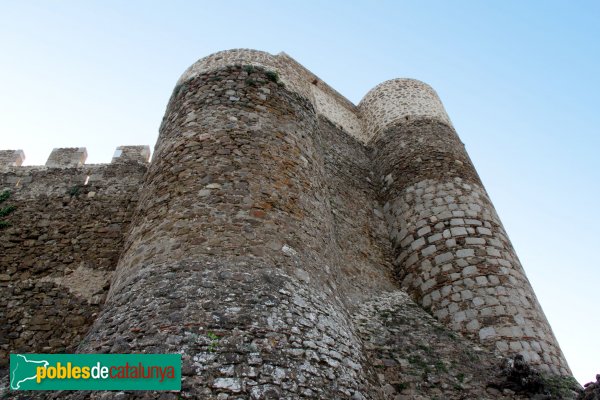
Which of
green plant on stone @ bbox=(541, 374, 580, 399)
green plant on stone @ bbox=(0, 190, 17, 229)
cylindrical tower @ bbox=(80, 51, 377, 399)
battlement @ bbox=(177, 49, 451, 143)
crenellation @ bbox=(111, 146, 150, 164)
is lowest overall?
green plant on stone @ bbox=(541, 374, 580, 399)

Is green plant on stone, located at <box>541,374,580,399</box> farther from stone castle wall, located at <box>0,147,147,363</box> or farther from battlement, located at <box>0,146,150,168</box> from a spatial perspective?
battlement, located at <box>0,146,150,168</box>

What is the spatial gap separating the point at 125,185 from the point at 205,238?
3722 mm

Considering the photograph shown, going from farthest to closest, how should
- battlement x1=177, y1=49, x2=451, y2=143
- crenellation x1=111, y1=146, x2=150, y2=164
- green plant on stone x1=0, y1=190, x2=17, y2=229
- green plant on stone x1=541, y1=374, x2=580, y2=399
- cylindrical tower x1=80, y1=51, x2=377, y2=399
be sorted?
battlement x1=177, y1=49, x2=451, y2=143 < crenellation x1=111, y1=146, x2=150, y2=164 < green plant on stone x1=0, y1=190, x2=17, y2=229 < green plant on stone x1=541, y1=374, x2=580, y2=399 < cylindrical tower x1=80, y1=51, x2=377, y2=399

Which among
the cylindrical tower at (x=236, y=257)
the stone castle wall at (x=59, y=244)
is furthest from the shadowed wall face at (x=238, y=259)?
the stone castle wall at (x=59, y=244)

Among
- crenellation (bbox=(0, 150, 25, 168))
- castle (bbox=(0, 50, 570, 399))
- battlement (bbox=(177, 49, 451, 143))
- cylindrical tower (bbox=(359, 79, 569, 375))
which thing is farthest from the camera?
battlement (bbox=(177, 49, 451, 143))

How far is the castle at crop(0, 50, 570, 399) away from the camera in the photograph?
4.04 m

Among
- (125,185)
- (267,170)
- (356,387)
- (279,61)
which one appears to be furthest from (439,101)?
(356,387)

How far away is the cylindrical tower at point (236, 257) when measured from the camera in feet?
12.4

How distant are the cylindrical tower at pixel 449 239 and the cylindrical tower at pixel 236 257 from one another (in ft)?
7.73

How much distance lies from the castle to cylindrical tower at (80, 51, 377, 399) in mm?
20

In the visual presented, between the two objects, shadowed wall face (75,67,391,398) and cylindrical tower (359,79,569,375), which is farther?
cylindrical tower (359,79,569,375)

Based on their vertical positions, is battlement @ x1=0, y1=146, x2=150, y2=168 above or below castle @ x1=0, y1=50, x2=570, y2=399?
above

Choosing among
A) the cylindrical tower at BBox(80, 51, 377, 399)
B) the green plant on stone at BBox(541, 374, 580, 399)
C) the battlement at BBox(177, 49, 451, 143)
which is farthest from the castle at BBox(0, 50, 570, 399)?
the battlement at BBox(177, 49, 451, 143)

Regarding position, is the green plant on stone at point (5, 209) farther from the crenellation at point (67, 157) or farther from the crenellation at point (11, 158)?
the crenellation at point (67, 157)
